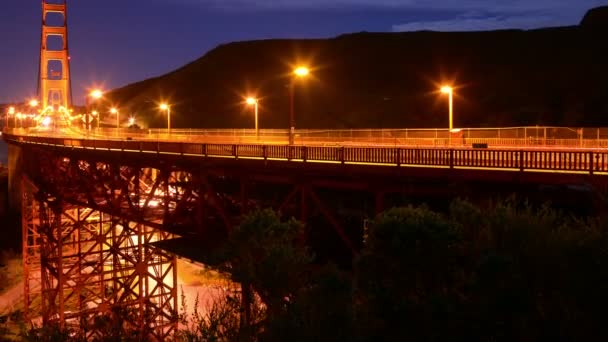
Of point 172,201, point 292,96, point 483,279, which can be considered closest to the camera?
point 483,279

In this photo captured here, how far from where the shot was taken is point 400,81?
12369 centimetres

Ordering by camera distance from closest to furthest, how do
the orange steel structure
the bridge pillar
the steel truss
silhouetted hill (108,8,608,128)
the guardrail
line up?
the guardrail → the steel truss → the orange steel structure → the bridge pillar → silhouetted hill (108,8,608,128)

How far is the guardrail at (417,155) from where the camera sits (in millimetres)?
13742

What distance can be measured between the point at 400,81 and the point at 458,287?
115m

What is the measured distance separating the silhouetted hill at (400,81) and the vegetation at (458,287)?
60.6 m

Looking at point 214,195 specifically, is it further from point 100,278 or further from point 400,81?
point 400,81

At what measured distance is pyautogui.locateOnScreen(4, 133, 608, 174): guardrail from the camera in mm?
13742

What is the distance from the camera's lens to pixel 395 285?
1188 centimetres

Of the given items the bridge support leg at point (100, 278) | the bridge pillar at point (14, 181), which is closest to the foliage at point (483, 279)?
the bridge support leg at point (100, 278)

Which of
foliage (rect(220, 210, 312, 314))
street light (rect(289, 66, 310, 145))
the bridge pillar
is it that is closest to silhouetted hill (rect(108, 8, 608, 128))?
the bridge pillar

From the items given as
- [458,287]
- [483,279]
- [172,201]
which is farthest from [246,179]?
[483,279]

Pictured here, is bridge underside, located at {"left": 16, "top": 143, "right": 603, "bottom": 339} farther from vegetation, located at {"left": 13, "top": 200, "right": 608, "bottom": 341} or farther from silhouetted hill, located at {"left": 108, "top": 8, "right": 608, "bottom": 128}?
silhouetted hill, located at {"left": 108, "top": 8, "right": 608, "bottom": 128}

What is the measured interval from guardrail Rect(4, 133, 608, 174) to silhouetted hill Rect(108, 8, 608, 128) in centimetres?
5582

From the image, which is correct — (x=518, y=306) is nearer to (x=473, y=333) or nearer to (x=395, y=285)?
(x=473, y=333)
